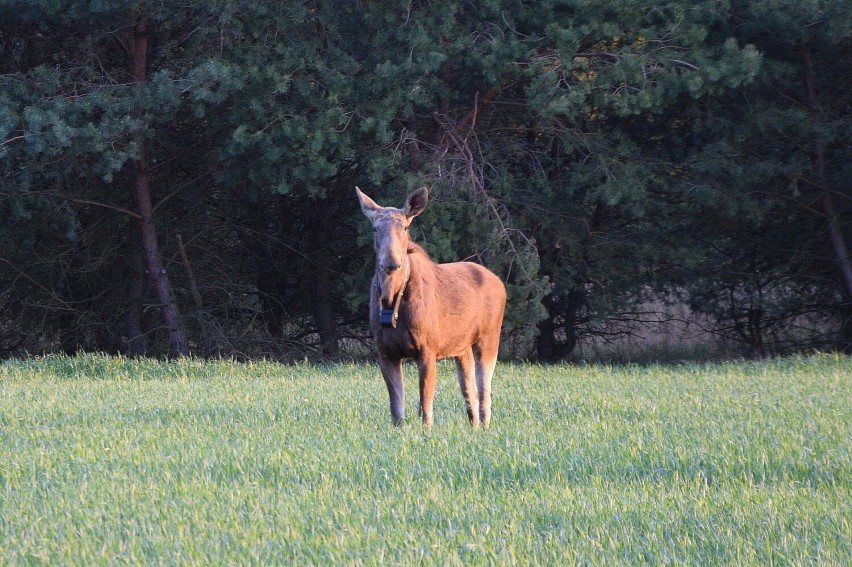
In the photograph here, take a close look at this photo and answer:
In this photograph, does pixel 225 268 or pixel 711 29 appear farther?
pixel 225 268

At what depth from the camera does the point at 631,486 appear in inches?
304

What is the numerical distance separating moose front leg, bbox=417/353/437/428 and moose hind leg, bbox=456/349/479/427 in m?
0.69

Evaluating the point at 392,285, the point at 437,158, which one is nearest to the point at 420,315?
the point at 392,285

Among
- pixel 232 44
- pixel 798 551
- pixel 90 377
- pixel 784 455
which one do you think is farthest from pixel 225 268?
pixel 798 551

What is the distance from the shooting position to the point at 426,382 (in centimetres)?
1021

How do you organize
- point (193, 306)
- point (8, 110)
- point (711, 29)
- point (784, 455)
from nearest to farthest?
point (784, 455), point (8, 110), point (711, 29), point (193, 306)

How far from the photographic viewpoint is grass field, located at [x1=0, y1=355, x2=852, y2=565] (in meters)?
6.13

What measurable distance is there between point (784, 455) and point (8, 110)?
1478 cm

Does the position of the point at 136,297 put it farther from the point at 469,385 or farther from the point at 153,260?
the point at 469,385

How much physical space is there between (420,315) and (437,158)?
428 inches

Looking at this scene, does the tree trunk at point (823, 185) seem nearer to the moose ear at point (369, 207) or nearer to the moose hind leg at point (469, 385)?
the moose hind leg at point (469, 385)

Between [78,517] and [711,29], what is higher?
[711,29]

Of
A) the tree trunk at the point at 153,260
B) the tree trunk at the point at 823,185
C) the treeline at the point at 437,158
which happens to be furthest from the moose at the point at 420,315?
the tree trunk at the point at 823,185

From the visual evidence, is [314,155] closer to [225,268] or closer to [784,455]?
[225,268]
